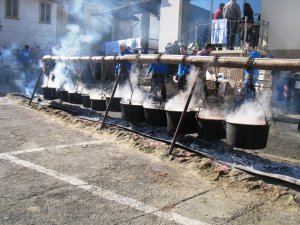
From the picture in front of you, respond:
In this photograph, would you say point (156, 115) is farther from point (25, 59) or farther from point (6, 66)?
point (6, 66)

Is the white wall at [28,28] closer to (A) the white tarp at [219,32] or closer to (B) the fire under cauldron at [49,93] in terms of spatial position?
(B) the fire under cauldron at [49,93]

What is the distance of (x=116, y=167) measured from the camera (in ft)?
18.6

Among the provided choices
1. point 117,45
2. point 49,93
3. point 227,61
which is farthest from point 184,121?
point 117,45

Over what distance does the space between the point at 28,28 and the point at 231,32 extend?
2017 cm

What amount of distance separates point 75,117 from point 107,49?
12.5 m

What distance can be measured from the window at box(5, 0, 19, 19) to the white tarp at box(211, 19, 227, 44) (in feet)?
63.4

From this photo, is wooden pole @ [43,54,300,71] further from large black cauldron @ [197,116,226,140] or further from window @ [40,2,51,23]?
window @ [40,2,51,23]

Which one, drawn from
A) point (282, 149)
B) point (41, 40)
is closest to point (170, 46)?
point (282, 149)

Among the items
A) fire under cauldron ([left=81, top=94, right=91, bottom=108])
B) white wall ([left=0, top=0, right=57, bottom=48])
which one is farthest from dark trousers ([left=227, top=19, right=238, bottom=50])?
white wall ([left=0, top=0, right=57, bottom=48])

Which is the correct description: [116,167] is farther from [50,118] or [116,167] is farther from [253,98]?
[50,118]

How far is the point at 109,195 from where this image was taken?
14.8ft

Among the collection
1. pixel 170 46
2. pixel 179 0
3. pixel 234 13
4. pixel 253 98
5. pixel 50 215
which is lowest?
pixel 50 215

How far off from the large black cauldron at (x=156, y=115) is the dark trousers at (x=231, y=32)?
25.1ft

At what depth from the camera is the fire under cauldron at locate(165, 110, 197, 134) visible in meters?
6.49
